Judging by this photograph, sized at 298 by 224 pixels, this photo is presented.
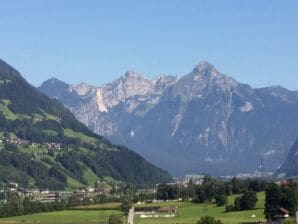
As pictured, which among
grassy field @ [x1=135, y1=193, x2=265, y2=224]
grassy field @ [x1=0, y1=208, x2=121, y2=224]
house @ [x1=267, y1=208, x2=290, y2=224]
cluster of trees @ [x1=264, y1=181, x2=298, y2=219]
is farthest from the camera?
grassy field @ [x1=0, y1=208, x2=121, y2=224]

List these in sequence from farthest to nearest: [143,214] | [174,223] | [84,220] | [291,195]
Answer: [143,214], [84,220], [291,195], [174,223]

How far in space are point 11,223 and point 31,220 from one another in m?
13.7

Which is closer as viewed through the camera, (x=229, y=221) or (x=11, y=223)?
(x=229, y=221)

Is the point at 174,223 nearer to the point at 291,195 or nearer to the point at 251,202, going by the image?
the point at 291,195

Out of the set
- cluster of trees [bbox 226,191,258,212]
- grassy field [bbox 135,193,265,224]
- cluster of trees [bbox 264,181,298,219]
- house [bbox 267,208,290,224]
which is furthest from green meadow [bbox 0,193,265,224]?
house [bbox 267,208,290,224]

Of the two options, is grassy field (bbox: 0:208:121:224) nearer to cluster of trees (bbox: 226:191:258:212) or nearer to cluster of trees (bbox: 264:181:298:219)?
cluster of trees (bbox: 226:191:258:212)

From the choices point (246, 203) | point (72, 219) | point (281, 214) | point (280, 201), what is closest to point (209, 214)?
point (246, 203)

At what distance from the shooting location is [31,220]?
627 feet

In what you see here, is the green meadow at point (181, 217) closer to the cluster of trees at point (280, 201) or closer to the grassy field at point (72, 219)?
the grassy field at point (72, 219)

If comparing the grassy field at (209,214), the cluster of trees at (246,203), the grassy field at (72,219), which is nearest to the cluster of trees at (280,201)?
the grassy field at (209,214)

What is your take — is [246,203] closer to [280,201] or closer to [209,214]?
[209,214]

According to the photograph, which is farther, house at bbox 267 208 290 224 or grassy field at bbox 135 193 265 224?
grassy field at bbox 135 193 265 224

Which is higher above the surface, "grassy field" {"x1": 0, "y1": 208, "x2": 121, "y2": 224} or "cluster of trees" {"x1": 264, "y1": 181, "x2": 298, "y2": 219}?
"cluster of trees" {"x1": 264, "y1": 181, "x2": 298, "y2": 219}

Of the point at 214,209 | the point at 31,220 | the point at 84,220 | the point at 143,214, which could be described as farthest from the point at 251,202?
the point at 31,220
